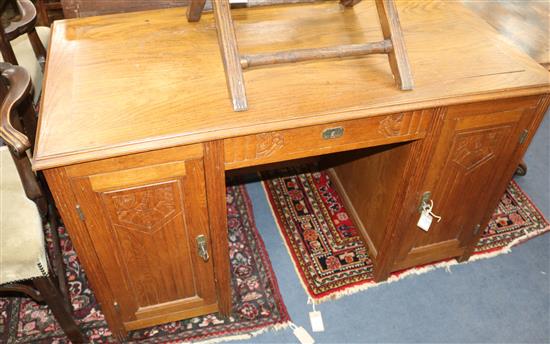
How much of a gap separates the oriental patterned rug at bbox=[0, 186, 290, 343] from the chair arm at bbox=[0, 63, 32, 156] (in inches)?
35.7

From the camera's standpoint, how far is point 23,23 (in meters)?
1.84

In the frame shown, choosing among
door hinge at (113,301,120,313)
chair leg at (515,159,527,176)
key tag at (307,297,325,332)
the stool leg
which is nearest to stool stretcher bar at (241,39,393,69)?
the stool leg

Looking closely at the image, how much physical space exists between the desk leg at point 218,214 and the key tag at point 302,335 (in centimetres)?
28

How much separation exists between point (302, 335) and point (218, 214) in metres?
0.72

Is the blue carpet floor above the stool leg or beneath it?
beneath

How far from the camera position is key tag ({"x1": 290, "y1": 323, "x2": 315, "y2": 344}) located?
190cm

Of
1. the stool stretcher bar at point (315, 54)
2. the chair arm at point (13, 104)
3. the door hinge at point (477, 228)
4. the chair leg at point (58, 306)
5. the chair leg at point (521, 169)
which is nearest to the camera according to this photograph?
the chair arm at point (13, 104)

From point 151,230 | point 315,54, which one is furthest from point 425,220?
point 151,230

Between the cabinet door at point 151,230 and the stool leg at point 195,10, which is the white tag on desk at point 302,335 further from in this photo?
the stool leg at point 195,10

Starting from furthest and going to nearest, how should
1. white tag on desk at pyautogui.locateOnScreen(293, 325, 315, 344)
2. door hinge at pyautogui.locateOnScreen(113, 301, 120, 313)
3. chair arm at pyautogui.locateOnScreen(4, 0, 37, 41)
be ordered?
white tag on desk at pyautogui.locateOnScreen(293, 325, 315, 344), chair arm at pyautogui.locateOnScreen(4, 0, 37, 41), door hinge at pyautogui.locateOnScreen(113, 301, 120, 313)

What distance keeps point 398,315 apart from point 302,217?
65cm

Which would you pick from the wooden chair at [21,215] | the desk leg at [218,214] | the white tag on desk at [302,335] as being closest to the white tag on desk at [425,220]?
the white tag on desk at [302,335]

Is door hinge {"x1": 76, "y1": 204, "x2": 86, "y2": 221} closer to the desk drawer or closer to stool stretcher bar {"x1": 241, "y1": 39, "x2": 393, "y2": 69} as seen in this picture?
the desk drawer

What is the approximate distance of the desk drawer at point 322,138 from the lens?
1.39 metres
